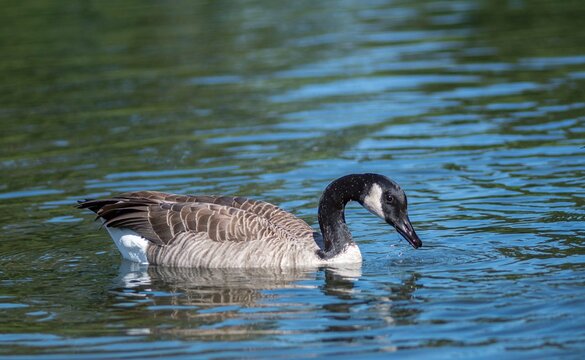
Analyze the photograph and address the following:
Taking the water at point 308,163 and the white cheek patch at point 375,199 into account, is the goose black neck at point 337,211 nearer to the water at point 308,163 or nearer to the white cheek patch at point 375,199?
the white cheek patch at point 375,199

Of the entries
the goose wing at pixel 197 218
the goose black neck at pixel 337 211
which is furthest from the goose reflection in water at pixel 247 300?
the goose wing at pixel 197 218

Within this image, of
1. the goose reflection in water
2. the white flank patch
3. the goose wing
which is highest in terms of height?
the goose wing

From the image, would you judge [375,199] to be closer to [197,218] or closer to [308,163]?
[197,218]

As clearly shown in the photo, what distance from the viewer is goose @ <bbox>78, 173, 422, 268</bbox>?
1278 cm

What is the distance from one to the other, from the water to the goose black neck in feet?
1.09

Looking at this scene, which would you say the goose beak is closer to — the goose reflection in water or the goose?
the goose

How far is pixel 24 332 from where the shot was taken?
1083 cm

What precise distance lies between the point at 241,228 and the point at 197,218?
58cm

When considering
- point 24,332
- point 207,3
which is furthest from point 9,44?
point 24,332

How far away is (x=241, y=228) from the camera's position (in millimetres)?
13016

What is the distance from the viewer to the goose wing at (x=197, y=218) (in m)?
13.0

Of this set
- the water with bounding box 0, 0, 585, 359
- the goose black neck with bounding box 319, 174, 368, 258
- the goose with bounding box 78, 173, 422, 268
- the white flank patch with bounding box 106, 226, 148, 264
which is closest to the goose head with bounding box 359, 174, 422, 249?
the goose with bounding box 78, 173, 422, 268

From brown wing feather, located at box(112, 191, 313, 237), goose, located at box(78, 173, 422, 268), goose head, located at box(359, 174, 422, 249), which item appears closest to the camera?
goose head, located at box(359, 174, 422, 249)

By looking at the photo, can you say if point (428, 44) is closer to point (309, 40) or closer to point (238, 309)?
point (309, 40)
